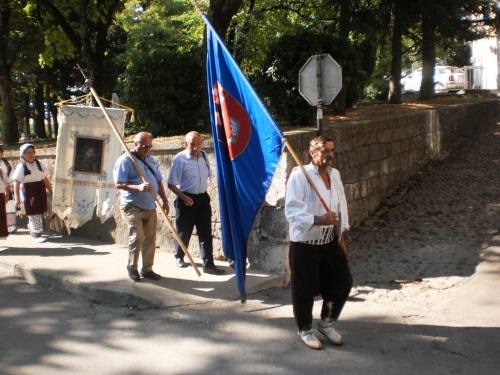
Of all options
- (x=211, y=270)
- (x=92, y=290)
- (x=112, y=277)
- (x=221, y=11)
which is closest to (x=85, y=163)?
(x=112, y=277)

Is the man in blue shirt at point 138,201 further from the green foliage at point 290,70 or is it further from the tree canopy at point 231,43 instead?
the green foliage at point 290,70

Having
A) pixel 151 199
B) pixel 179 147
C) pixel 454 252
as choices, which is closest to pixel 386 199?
pixel 454 252

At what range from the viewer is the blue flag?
16.6 feet

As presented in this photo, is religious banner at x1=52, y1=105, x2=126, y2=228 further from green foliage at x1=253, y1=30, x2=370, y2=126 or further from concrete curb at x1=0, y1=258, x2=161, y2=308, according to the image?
green foliage at x1=253, y1=30, x2=370, y2=126

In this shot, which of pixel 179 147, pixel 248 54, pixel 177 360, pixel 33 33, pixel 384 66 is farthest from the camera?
pixel 384 66

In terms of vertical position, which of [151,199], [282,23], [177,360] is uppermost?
[282,23]

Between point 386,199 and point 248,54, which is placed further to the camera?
point 248,54

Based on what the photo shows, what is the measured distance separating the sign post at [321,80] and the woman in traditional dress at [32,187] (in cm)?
456

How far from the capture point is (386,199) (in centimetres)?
950

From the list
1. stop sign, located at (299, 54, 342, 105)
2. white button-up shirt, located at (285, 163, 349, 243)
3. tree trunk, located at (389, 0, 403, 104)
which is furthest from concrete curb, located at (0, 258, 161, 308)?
tree trunk, located at (389, 0, 403, 104)

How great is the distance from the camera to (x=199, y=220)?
6.88m

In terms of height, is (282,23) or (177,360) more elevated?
(282,23)

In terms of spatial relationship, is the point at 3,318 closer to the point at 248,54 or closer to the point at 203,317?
the point at 203,317

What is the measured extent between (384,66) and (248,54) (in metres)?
13.7
